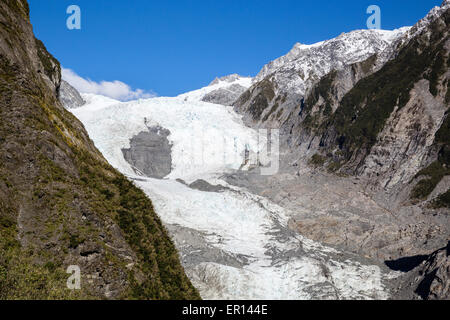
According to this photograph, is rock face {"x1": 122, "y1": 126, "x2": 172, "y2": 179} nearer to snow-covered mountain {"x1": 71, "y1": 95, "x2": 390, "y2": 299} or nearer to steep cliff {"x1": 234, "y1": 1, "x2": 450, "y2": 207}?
snow-covered mountain {"x1": 71, "y1": 95, "x2": 390, "y2": 299}

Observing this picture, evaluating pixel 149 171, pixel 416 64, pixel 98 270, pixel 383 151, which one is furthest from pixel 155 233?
pixel 416 64

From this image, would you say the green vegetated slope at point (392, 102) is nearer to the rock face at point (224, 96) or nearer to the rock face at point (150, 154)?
the rock face at point (150, 154)

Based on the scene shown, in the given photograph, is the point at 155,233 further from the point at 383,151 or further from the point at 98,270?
the point at 383,151

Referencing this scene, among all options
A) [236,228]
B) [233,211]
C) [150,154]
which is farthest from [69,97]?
[236,228]

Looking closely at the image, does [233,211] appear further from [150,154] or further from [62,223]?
[62,223]

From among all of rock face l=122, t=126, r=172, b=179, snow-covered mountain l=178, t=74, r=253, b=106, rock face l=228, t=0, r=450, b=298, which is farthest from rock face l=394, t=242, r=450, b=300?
snow-covered mountain l=178, t=74, r=253, b=106

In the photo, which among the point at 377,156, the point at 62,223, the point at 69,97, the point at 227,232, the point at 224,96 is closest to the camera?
the point at 62,223
